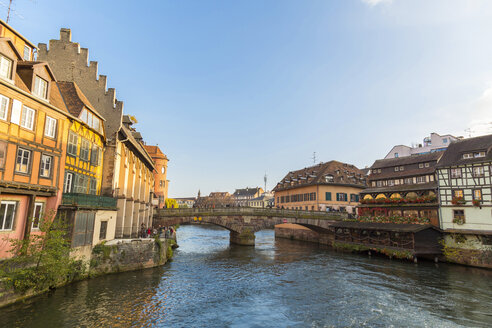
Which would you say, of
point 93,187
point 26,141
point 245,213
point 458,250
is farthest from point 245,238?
point 26,141

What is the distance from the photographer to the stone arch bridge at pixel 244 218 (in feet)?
124

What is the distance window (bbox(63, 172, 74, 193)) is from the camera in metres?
19.4

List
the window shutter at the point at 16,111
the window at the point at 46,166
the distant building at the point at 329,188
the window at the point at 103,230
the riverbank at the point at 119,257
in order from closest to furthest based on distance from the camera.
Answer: the window shutter at the point at 16,111 → the window at the point at 46,166 → the riverbank at the point at 119,257 → the window at the point at 103,230 → the distant building at the point at 329,188

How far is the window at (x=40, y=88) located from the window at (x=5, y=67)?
1360mm

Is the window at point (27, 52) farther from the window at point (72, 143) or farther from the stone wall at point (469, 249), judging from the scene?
the stone wall at point (469, 249)

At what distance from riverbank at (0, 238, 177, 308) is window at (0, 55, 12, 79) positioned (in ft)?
36.2

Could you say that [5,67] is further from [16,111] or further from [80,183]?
[80,183]

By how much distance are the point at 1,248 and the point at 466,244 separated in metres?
38.0

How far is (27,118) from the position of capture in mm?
16062

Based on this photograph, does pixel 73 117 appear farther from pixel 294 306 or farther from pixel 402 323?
pixel 402 323

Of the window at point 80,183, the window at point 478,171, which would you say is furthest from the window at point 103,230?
the window at point 478,171

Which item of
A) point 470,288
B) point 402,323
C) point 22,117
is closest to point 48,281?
point 22,117

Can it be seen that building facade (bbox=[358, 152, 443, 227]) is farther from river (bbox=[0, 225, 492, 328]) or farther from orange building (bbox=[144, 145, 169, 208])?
orange building (bbox=[144, 145, 169, 208])

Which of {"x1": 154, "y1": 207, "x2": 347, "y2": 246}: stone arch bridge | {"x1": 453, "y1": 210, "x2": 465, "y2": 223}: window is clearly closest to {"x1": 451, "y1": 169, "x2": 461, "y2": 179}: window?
{"x1": 453, "y1": 210, "x2": 465, "y2": 223}: window
